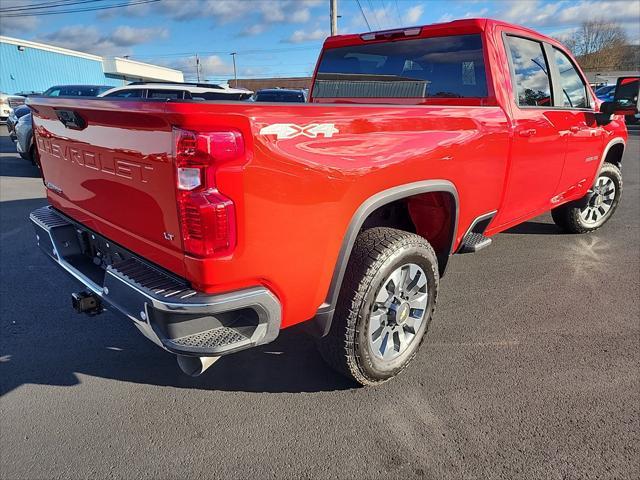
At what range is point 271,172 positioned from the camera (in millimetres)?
1839

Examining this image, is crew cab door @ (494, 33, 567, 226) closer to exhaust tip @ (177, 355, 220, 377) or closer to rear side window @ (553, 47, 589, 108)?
rear side window @ (553, 47, 589, 108)

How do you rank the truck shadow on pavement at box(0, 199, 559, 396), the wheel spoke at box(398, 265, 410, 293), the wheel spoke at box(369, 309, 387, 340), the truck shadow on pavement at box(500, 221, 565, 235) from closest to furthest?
the wheel spoke at box(369, 309, 387, 340), the wheel spoke at box(398, 265, 410, 293), the truck shadow on pavement at box(0, 199, 559, 396), the truck shadow on pavement at box(500, 221, 565, 235)

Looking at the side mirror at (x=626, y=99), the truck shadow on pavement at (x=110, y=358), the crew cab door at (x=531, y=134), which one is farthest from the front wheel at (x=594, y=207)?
the truck shadow on pavement at (x=110, y=358)

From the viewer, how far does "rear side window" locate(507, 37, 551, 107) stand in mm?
3410

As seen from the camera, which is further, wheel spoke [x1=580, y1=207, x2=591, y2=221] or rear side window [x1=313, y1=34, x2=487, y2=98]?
wheel spoke [x1=580, y1=207, x2=591, y2=221]

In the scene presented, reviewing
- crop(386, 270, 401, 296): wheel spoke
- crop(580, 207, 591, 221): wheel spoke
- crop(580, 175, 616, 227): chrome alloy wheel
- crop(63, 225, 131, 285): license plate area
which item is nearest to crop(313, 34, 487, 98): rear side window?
crop(386, 270, 401, 296): wheel spoke

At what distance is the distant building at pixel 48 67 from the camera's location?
36.3m

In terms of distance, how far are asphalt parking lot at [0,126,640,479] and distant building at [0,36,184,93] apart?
41.7m

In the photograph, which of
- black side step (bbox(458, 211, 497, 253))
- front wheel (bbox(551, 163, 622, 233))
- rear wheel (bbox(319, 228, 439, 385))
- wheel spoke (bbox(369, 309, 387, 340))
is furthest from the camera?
front wheel (bbox(551, 163, 622, 233))

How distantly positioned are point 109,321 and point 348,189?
7.67 feet


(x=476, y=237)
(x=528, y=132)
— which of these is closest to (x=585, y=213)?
(x=528, y=132)

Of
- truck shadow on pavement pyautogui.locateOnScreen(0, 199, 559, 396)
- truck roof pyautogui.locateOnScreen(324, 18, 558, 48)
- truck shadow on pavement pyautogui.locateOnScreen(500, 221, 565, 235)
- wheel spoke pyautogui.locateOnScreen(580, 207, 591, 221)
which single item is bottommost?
truck shadow on pavement pyautogui.locateOnScreen(500, 221, 565, 235)

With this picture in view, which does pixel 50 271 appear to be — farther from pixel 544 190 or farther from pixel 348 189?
pixel 544 190

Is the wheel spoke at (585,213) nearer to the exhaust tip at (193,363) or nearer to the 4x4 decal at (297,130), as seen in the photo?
the 4x4 decal at (297,130)
